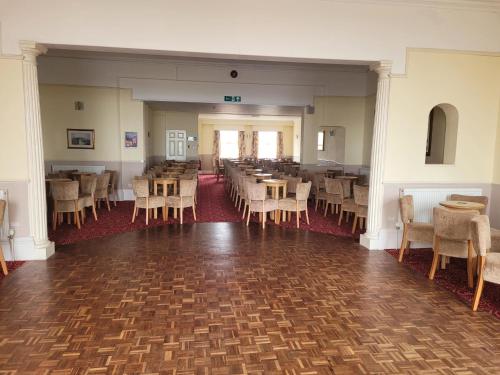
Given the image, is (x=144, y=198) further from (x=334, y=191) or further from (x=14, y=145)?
(x=334, y=191)

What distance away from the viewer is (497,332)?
128 inches

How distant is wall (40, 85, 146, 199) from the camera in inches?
376

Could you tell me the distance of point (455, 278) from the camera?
456cm

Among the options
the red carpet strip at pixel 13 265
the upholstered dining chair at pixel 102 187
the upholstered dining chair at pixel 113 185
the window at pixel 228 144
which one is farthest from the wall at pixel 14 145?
the window at pixel 228 144

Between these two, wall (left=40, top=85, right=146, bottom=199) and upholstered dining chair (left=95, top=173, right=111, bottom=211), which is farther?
wall (left=40, top=85, right=146, bottom=199)

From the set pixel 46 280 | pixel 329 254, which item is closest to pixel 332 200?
pixel 329 254

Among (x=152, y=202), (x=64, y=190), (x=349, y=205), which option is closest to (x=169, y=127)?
(x=152, y=202)

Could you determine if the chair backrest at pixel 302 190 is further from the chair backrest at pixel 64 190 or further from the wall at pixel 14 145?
the wall at pixel 14 145

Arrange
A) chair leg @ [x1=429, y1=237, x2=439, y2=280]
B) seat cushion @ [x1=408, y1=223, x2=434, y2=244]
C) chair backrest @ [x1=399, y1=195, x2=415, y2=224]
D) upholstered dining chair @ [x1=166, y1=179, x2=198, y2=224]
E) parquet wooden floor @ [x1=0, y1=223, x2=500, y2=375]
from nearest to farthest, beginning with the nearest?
parquet wooden floor @ [x1=0, y1=223, x2=500, y2=375]
chair leg @ [x1=429, y1=237, x2=439, y2=280]
seat cushion @ [x1=408, y1=223, x2=434, y2=244]
chair backrest @ [x1=399, y1=195, x2=415, y2=224]
upholstered dining chair @ [x1=166, y1=179, x2=198, y2=224]

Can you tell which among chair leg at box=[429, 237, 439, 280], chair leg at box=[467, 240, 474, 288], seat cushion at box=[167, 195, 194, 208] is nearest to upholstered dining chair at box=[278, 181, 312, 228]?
seat cushion at box=[167, 195, 194, 208]

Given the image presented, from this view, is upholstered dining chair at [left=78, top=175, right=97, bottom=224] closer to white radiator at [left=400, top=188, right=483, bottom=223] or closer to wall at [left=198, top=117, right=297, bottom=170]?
white radiator at [left=400, top=188, right=483, bottom=223]

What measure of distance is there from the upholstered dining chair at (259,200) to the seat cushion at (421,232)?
2.76m

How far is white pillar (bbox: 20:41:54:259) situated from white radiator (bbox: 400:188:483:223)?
5.34 m

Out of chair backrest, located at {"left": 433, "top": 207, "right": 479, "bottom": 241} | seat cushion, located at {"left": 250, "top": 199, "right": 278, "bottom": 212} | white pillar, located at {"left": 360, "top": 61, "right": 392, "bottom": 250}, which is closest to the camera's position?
chair backrest, located at {"left": 433, "top": 207, "right": 479, "bottom": 241}
